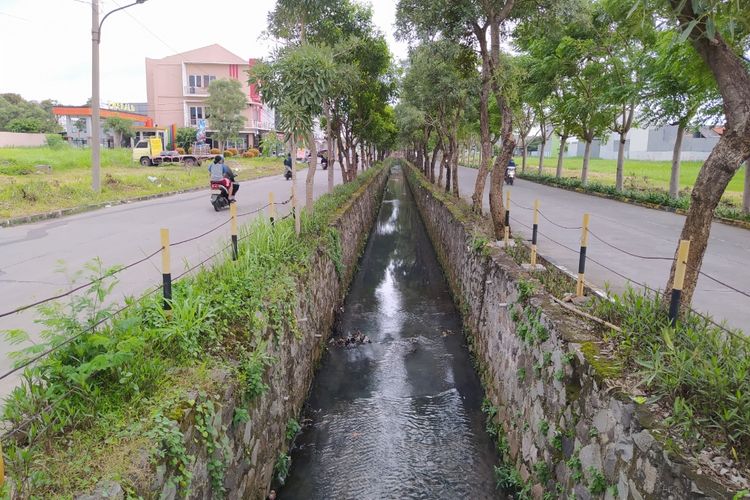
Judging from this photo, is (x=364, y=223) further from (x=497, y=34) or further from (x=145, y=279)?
(x=145, y=279)

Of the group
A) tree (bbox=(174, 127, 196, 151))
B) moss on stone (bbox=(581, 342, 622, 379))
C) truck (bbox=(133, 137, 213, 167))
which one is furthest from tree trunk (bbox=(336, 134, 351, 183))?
tree (bbox=(174, 127, 196, 151))

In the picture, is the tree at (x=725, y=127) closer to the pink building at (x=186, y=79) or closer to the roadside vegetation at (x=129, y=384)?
the roadside vegetation at (x=129, y=384)

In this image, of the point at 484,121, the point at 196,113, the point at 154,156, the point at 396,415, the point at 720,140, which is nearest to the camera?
the point at 720,140

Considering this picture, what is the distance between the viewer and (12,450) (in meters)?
2.68

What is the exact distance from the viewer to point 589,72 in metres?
20.9

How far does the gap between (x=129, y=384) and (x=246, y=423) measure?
125cm

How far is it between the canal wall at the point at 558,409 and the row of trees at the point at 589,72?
1.21 meters

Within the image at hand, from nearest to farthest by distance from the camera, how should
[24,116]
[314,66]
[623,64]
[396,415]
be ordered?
[396,415]
[314,66]
[623,64]
[24,116]

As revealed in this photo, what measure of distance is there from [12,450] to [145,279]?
16.7 ft

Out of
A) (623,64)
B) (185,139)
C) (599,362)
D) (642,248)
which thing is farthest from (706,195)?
(185,139)

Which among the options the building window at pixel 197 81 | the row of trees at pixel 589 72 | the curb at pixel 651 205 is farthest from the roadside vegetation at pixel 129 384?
the building window at pixel 197 81

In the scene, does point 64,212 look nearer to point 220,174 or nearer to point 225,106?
point 220,174

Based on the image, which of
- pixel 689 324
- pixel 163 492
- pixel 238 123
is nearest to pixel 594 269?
pixel 689 324

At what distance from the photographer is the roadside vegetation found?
266 centimetres
